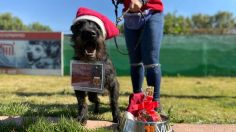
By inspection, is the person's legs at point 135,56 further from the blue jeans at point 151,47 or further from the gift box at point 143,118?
the gift box at point 143,118

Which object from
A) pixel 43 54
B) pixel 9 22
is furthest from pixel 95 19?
pixel 9 22

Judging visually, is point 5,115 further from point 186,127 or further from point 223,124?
point 223,124

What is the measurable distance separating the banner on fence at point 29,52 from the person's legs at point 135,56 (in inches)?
540

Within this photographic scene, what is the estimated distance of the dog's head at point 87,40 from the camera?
4.34m

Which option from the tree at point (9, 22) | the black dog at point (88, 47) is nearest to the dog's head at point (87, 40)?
the black dog at point (88, 47)

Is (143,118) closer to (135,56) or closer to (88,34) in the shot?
(88,34)

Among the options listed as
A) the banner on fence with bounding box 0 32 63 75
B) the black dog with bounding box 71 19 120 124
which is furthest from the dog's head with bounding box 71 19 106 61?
the banner on fence with bounding box 0 32 63 75

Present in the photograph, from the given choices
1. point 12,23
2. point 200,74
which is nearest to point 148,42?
point 200,74

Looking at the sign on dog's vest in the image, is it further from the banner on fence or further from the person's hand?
the banner on fence

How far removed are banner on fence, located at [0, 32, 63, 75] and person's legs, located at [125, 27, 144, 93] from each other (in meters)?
13.7

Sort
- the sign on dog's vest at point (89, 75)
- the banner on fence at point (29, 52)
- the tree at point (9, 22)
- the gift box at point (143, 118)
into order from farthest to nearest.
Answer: the tree at point (9, 22), the banner on fence at point (29, 52), the sign on dog's vest at point (89, 75), the gift box at point (143, 118)

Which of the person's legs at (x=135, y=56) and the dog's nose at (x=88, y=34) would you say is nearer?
the dog's nose at (x=88, y=34)

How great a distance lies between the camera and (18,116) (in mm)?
5125

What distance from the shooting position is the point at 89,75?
4.61 m
